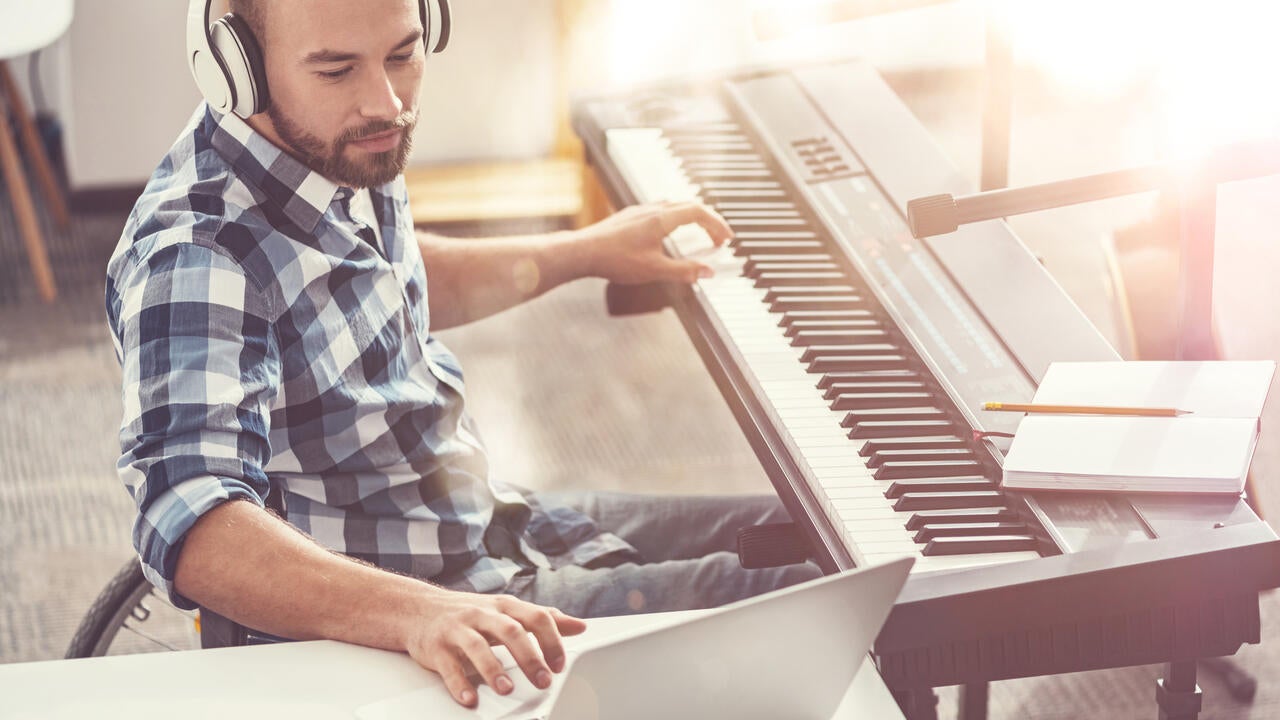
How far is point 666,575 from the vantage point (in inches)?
56.7

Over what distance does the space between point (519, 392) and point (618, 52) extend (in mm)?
1364

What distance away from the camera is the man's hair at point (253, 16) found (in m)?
1.22

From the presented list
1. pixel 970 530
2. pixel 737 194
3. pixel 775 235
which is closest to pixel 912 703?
pixel 970 530

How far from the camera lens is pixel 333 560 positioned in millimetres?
1058

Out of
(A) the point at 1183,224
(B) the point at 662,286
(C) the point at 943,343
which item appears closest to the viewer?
(A) the point at 1183,224

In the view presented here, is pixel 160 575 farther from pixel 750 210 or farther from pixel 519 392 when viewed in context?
pixel 519 392

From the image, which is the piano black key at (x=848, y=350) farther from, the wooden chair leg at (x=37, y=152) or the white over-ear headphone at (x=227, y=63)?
the wooden chair leg at (x=37, y=152)

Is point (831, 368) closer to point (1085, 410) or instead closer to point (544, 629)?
point (1085, 410)

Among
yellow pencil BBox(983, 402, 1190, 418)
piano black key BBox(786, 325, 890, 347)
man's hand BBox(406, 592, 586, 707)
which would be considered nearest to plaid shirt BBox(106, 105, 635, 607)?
man's hand BBox(406, 592, 586, 707)

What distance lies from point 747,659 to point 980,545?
0.34 meters

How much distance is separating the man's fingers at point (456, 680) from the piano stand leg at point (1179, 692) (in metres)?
0.56

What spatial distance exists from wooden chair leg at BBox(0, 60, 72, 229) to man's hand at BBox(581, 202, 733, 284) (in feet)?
8.54

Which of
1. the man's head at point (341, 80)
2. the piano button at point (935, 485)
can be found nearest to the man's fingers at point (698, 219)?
the man's head at point (341, 80)

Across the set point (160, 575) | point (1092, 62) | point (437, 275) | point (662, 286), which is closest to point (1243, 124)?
point (662, 286)
